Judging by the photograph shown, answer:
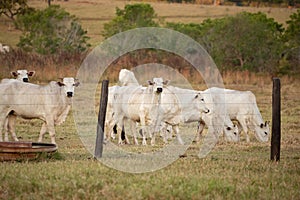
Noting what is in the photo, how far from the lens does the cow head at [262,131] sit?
19.9 m

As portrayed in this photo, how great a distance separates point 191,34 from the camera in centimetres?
4953

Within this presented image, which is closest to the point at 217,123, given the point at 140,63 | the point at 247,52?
the point at 140,63

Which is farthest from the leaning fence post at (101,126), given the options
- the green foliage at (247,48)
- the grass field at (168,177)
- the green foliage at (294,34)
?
the green foliage at (294,34)

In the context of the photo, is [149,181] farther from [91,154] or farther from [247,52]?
[247,52]

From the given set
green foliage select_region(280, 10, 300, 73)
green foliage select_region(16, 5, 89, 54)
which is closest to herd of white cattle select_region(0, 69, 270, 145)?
green foliage select_region(280, 10, 300, 73)

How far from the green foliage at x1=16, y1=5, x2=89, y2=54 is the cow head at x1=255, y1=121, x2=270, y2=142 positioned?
24.8 m

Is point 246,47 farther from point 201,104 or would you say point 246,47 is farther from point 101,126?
point 101,126

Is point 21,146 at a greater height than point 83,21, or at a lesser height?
lesser

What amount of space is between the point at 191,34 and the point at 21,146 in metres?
37.4

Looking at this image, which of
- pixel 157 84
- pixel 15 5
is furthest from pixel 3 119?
pixel 15 5

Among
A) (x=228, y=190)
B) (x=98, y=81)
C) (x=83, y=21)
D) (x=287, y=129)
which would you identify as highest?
(x=83, y=21)

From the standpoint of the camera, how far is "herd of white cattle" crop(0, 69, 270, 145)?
54.8 feet

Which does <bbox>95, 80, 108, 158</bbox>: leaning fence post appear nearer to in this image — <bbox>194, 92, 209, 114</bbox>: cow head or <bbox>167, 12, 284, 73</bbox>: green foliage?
<bbox>194, 92, 209, 114</bbox>: cow head

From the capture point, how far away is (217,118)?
20609mm
